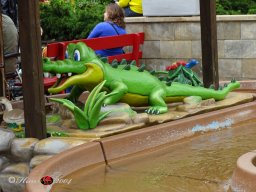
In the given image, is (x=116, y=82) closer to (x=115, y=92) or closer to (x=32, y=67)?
(x=115, y=92)

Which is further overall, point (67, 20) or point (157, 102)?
point (67, 20)

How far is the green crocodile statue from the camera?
19.9ft

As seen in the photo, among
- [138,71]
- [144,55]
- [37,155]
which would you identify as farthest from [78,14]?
[37,155]

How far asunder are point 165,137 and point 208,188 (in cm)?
133

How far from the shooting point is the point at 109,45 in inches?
390

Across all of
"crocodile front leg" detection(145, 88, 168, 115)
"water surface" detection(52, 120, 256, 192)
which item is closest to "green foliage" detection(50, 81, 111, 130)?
"water surface" detection(52, 120, 256, 192)

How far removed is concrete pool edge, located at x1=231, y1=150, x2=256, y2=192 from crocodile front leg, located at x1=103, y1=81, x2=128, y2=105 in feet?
6.29

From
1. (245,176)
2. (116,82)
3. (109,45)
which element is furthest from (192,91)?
(109,45)

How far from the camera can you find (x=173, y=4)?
11.6m

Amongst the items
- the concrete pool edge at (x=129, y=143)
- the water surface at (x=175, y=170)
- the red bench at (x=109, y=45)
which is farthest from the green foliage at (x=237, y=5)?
the water surface at (x=175, y=170)

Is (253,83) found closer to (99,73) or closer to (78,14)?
(99,73)

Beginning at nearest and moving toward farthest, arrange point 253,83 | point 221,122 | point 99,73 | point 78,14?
point 99,73
point 221,122
point 253,83
point 78,14

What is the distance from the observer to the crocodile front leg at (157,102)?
6.37 meters

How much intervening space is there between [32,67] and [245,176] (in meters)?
2.18
